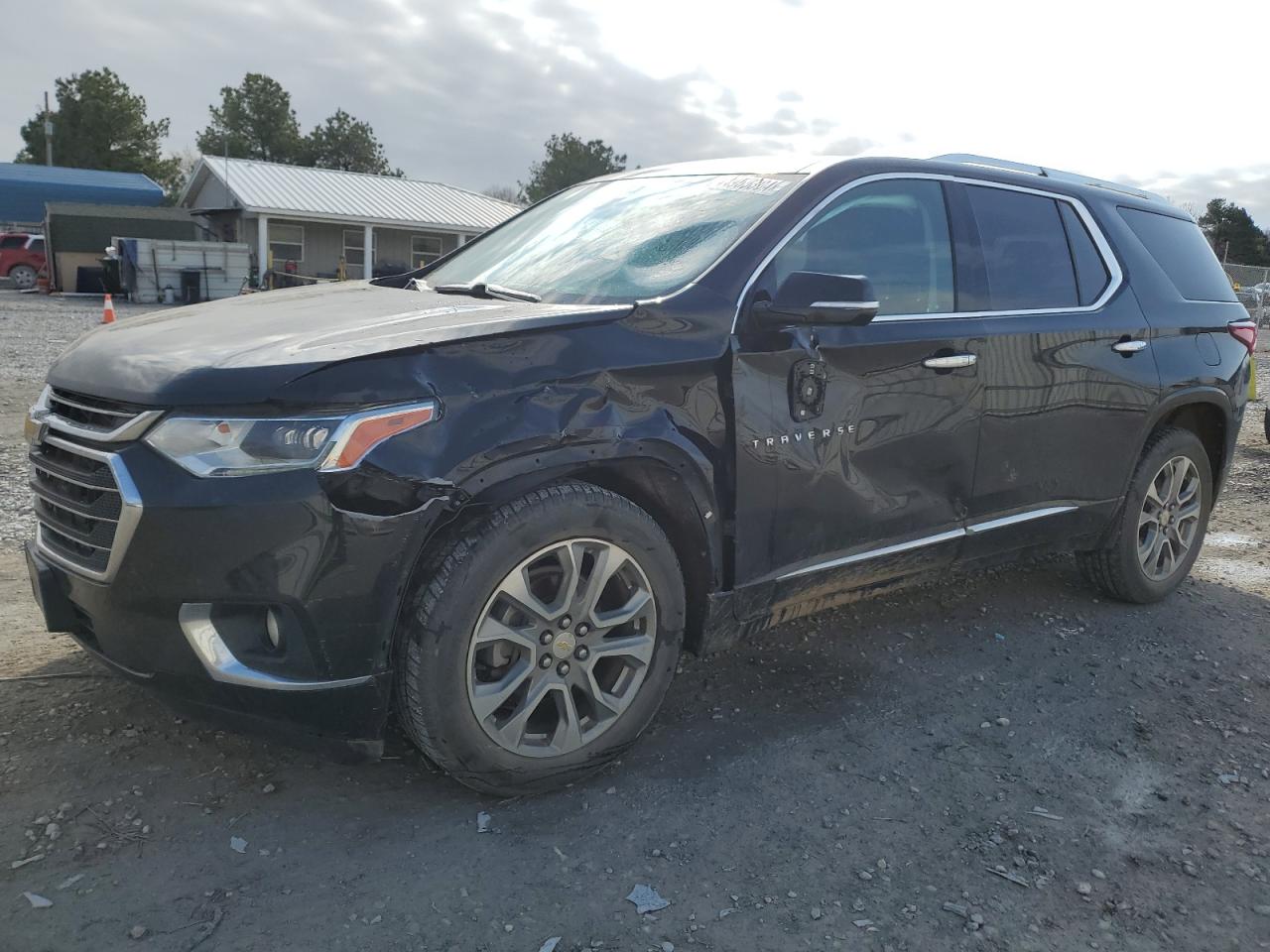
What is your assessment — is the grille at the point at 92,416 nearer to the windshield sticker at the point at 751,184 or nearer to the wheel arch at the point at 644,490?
the wheel arch at the point at 644,490

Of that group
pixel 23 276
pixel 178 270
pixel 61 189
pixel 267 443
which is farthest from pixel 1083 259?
pixel 61 189

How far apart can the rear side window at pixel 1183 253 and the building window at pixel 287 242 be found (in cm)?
3291

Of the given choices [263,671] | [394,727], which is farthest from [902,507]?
[263,671]

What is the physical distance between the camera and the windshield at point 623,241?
324 centimetres

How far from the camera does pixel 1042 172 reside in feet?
14.6

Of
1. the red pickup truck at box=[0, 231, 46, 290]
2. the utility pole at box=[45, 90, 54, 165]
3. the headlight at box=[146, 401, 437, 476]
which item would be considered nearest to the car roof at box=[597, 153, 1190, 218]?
the headlight at box=[146, 401, 437, 476]

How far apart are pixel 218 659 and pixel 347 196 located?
3510 centimetres

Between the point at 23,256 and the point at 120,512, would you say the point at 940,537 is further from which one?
the point at 23,256

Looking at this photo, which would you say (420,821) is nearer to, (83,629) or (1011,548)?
(83,629)

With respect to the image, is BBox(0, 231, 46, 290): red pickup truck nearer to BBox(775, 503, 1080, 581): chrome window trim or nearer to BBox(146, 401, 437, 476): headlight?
BBox(146, 401, 437, 476): headlight

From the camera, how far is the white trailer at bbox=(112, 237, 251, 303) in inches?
1066

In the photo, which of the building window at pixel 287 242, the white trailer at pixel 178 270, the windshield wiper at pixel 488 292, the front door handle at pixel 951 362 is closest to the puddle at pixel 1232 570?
the front door handle at pixel 951 362

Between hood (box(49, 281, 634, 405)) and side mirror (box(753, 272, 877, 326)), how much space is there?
50 cm

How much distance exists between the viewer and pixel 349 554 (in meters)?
2.45
